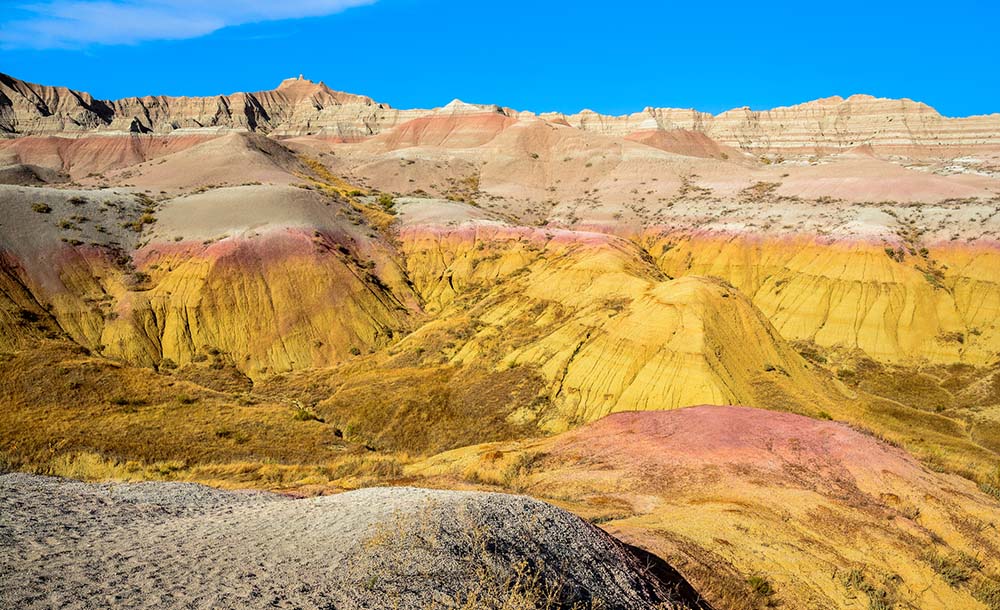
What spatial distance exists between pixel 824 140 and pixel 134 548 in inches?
5936

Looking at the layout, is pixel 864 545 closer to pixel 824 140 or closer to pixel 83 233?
pixel 83 233

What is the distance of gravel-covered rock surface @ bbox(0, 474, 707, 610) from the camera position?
23.2 ft

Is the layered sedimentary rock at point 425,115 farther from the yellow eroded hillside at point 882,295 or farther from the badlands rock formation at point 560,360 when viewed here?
→ the yellow eroded hillside at point 882,295

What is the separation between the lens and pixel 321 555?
8148 mm

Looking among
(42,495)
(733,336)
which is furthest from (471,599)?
(733,336)

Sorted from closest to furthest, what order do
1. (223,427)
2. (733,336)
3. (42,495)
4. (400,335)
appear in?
(42,495) → (223,427) → (733,336) → (400,335)

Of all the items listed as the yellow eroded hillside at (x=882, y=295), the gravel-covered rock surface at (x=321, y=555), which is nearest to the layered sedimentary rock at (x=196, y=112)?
the yellow eroded hillside at (x=882, y=295)

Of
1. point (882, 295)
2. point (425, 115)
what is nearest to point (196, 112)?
point (425, 115)

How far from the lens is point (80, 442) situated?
66.0ft

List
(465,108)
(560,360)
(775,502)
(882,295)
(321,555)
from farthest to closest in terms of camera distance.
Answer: (465,108) → (882,295) → (560,360) → (775,502) → (321,555)

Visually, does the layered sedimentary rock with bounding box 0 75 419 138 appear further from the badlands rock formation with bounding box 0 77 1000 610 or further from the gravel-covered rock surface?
the gravel-covered rock surface

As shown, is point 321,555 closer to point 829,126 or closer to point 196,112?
point 196,112

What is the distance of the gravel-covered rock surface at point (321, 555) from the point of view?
707 cm

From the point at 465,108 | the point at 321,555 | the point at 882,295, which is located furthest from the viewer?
the point at 465,108
